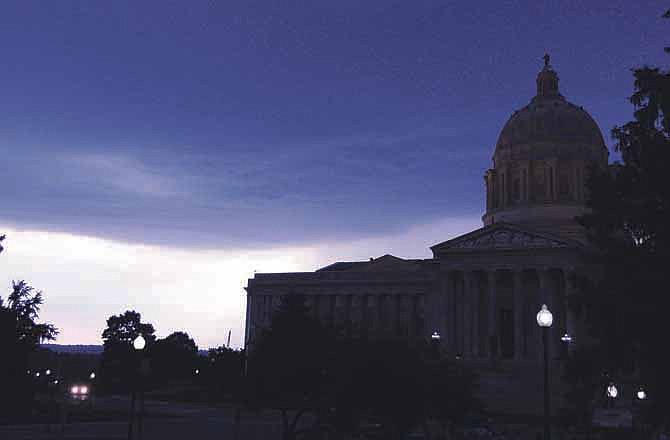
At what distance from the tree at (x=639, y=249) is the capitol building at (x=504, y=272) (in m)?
36.6

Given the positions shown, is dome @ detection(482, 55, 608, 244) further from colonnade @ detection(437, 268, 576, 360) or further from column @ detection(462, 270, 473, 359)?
column @ detection(462, 270, 473, 359)

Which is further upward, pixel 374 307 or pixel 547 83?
pixel 547 83

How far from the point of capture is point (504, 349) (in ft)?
283

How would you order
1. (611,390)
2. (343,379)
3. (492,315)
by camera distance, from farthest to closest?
1. (492,315)
2. (611,390)
3. (343,379)

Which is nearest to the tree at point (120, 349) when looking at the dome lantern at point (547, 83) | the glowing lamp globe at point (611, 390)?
the glowing lamp globe at point (611, 390)

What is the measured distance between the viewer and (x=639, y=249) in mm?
26438

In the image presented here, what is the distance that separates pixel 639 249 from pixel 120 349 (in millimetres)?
93860

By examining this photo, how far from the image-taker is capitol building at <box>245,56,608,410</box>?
256 ft

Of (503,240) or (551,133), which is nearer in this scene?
(503,240)

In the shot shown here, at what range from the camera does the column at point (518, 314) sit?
77.8 meters

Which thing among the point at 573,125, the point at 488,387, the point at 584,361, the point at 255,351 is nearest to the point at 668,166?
the point at 584,361

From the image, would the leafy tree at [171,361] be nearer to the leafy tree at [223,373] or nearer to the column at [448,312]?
the leafy tree at [223,373]

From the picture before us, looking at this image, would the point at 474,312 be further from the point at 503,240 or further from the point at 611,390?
the point at 611,390

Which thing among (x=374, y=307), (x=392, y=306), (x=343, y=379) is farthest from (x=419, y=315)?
(x=343, y=379)
